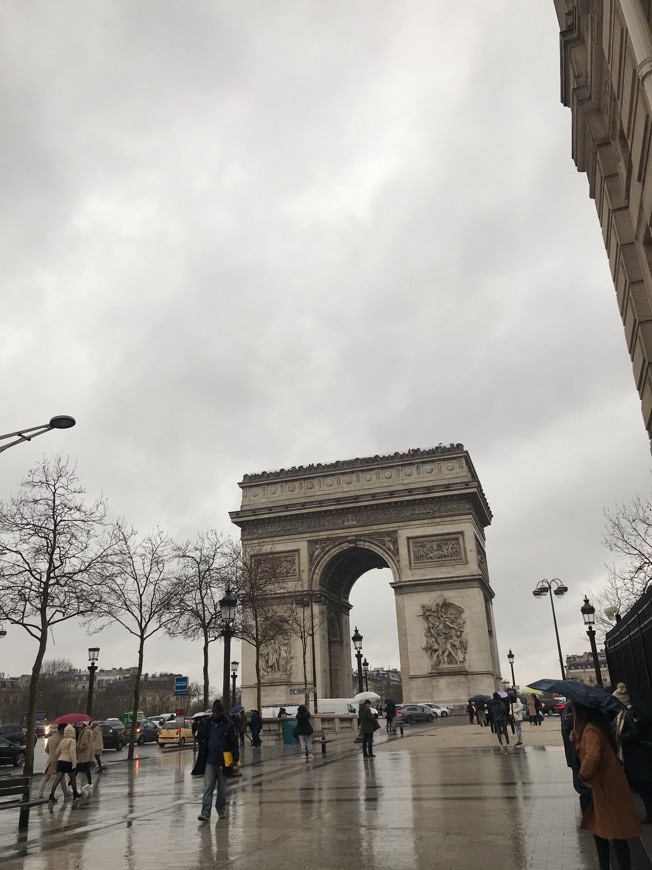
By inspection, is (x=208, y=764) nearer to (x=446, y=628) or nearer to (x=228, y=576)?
(x=228, y=576)

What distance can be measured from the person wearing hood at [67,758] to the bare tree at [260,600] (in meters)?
17.4

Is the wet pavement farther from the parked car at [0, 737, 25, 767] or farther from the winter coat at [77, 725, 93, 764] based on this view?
→ the parked car at [0, 737, 25, 767]

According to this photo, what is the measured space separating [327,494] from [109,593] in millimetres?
23302

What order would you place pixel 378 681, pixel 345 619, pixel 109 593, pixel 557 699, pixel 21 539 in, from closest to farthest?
pixel 21 539 → pixel 109 593 → pixel 345 619 → pixel 557 699 → pixel 378 681

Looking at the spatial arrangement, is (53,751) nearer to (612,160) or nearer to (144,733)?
(612,160)

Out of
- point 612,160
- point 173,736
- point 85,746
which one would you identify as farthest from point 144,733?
point 612,160

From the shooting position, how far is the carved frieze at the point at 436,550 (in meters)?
46.9

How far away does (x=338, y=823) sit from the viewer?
9422mm

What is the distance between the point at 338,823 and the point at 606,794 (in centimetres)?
469

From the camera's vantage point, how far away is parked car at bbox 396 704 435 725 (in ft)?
129

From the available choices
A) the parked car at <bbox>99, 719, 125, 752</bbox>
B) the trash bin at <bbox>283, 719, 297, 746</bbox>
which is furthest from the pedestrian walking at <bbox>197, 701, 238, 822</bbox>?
the parked car at <bbox>99, 719, 125, 752</bbox>

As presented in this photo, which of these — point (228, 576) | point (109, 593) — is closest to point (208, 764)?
point (109, 593)

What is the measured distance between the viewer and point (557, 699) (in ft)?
194

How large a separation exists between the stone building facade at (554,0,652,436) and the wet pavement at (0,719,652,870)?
6.91m
